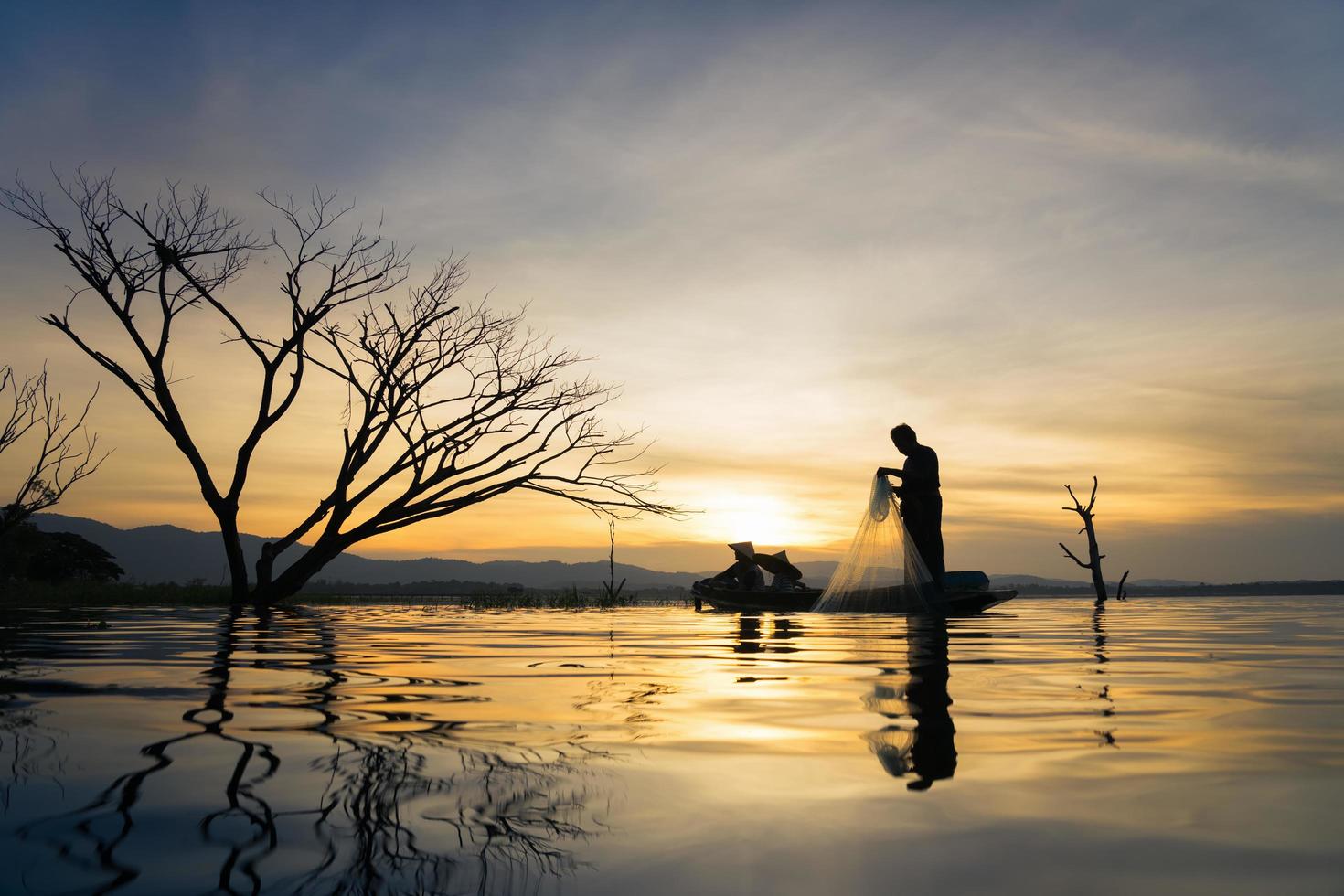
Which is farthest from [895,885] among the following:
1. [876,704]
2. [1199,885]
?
[876,704]

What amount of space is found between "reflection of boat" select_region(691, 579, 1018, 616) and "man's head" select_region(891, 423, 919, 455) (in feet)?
7.63

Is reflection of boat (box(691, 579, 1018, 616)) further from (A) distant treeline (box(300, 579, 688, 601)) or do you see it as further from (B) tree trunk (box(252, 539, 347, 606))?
(B) tree trunk (box(252, 539, 347, 606))

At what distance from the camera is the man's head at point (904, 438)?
15.7 metres

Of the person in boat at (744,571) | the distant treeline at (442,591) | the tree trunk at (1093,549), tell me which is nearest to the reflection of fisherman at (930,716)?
the person in boat at (744,571)

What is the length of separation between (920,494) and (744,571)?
Answer: 23.8ft

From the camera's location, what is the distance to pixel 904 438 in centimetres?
1580

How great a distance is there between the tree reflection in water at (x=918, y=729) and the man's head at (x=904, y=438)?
361 inches

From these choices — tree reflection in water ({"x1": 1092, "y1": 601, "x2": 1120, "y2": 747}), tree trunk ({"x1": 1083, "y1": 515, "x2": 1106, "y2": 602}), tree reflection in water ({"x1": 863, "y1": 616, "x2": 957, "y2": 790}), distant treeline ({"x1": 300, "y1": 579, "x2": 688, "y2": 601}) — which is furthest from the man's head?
tree trunk ({"x1": 1083, "y1": 515, "x2": 1106, "y2": 602})

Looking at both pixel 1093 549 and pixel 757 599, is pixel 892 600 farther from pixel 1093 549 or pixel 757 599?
pixel 1093 549

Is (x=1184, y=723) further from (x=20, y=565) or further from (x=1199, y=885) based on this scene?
(x=20, y=565)

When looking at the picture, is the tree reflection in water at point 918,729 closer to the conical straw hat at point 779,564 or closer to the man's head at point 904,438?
the man's head at point 904,438

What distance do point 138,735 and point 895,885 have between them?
2826 millimetres

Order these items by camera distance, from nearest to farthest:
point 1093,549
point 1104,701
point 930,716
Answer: point 930,716 → point 1104,701 → point 1093,549

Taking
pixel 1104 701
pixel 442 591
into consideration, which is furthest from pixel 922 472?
pixel 442 591
